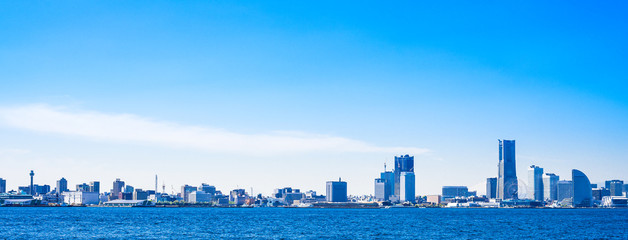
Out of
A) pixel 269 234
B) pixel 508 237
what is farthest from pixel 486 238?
pixel 269 234

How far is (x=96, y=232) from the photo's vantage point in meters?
108

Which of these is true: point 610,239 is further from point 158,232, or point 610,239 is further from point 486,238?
point 158,232

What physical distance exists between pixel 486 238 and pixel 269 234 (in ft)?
117

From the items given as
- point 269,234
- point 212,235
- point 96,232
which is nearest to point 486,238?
point 269,234

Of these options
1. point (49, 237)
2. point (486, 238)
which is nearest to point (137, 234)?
point (49, 237)

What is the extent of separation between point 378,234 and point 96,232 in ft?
157

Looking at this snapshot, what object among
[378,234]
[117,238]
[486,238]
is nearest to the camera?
[117,238]

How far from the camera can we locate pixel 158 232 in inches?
4377

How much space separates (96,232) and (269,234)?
2921cm

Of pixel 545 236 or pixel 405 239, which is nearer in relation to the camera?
pixel 405 239

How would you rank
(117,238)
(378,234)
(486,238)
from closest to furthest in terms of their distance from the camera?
1. (117,238)
2. (486,238)
3. (378,234)

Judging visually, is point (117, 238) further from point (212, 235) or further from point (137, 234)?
point (212, 235)

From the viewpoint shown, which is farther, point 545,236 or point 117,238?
point 545,236

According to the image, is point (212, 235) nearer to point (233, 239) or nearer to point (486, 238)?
point (233, 239)
